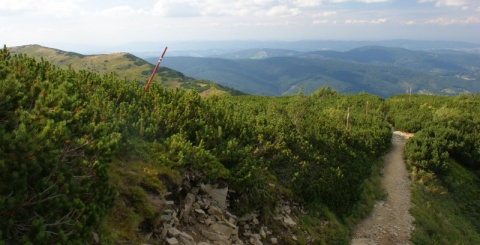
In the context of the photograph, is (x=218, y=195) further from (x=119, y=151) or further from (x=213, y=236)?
(x=119, y=151)

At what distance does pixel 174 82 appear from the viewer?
16700 centimetres

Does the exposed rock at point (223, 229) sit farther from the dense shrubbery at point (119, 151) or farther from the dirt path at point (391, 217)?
the dirt path at point (391, 217)

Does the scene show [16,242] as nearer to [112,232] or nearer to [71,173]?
[71,173]

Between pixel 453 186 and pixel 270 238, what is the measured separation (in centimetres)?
1919

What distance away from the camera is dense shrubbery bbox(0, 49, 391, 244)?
4785mm

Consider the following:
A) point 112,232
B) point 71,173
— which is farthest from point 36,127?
point 112,232

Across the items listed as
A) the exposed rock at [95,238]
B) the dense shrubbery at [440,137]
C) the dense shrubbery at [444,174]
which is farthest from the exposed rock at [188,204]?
the dense shrubbery at [440,137]

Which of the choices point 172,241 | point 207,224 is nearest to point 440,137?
point 207,224

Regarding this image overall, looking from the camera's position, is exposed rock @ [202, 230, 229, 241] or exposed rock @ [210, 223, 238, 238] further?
exposed rock @ [210, 223, 238, 238]

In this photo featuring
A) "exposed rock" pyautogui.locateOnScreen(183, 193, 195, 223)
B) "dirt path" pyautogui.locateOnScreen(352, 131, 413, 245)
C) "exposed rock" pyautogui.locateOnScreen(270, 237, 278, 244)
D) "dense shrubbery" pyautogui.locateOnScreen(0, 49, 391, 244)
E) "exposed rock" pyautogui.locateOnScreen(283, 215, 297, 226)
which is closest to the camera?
"dense shrubbery" pyautogui.locateOnScreen(0, 49, 391, 244)

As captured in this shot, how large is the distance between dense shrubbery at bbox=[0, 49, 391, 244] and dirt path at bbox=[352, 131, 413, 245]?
1.39 metres

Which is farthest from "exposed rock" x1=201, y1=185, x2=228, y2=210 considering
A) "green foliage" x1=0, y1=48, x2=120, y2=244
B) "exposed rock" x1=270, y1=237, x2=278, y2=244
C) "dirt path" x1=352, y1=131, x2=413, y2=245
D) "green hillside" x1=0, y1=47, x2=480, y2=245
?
"dirt path" x1=352, y1=131, x2=413, y2=245

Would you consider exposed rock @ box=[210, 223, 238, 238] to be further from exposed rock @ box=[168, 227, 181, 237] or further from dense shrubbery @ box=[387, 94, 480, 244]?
dense shrubbery @ box=[387, 94, 480, 244]

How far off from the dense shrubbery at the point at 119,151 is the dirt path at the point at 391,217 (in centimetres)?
139
